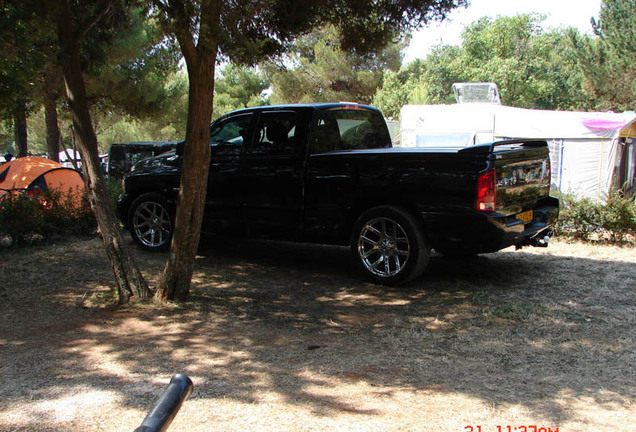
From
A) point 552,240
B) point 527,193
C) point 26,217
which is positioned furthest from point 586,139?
point 26,217

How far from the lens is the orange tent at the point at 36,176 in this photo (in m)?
10.6

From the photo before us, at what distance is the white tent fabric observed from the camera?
13.4 m

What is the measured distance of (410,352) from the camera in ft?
13.9

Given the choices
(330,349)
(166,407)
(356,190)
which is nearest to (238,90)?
(356,190)

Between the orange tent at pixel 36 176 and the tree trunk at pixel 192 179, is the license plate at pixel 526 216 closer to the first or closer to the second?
the tree trunk at pixel 192 179

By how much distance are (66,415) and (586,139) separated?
526 inches

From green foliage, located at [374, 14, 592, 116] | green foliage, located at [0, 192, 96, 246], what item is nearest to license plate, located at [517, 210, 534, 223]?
green foliage, located at [0, 192, 96, 246]

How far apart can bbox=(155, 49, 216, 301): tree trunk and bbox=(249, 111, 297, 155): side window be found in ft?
5.29

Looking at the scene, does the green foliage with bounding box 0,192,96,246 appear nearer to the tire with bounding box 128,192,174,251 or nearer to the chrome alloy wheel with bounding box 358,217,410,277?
the tire with bounding box 128,192,174,251

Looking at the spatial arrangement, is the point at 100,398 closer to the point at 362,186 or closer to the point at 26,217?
the point at 362,186

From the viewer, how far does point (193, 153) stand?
5.20 m

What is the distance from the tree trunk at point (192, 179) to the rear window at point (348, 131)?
170 centimetres

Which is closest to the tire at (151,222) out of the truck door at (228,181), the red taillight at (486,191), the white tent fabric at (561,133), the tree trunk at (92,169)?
the truck door at (228,181)

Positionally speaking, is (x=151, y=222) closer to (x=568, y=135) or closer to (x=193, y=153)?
(x=193, y=153)
